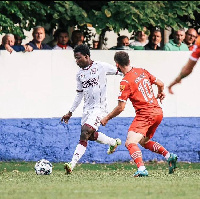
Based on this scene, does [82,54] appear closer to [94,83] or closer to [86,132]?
[94,83]

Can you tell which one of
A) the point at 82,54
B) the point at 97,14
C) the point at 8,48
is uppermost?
the point at 97,14

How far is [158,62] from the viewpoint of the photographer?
1944 centimetres

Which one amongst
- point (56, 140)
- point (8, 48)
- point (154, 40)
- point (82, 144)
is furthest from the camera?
point (154, 40)

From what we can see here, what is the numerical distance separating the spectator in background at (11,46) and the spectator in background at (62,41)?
0.71 metres

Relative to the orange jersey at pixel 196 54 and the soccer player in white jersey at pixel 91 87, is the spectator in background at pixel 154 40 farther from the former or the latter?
the orange jersey at pixel 196 54

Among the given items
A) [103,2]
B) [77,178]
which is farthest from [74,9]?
[77,178]

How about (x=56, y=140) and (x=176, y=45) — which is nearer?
(x=56, y=140)

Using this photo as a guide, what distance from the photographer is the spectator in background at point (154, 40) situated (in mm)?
18906

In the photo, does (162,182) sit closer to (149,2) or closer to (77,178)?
(77,178)

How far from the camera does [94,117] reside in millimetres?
15062

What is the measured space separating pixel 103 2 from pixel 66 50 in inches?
52.1

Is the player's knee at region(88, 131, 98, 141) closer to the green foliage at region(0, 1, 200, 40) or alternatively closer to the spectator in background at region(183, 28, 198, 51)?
the green foliage at region(0, 1, 200, 40)

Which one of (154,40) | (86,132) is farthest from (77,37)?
(86,132)

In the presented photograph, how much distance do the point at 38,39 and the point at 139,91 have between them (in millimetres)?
4809
